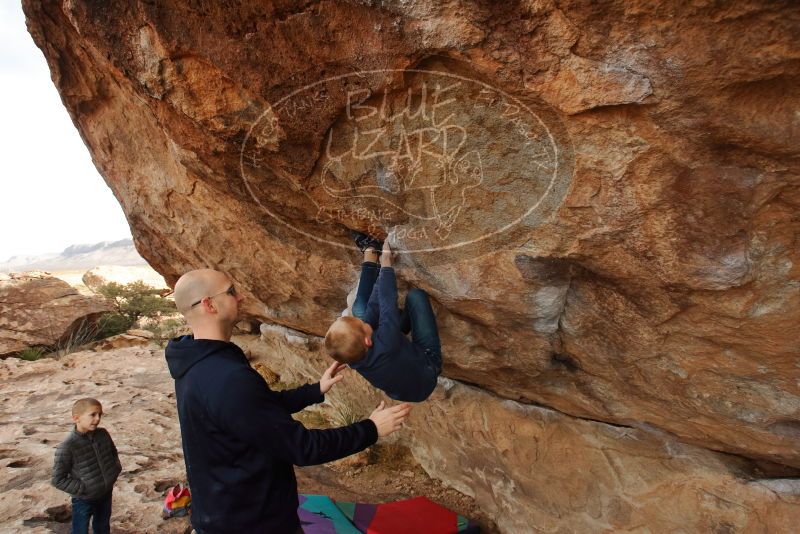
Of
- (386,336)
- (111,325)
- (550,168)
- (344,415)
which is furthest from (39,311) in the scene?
(550,168)

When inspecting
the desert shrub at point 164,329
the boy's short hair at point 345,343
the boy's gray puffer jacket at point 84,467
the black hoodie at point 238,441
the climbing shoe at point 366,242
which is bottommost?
the desert shrub at point 164,329

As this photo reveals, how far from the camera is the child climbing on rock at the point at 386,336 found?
95.0 inches

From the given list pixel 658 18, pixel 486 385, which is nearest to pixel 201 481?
pixel 658 18

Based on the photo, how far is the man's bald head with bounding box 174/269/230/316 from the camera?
5.76 ft

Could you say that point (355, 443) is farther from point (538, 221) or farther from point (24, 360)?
point (24, 360)

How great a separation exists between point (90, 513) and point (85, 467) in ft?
1.04

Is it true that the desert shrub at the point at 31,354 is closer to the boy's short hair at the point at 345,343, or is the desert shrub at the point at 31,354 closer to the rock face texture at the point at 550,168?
the rock face texture at the point at 550,168

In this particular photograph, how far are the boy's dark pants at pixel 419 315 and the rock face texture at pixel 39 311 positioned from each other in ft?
28.6

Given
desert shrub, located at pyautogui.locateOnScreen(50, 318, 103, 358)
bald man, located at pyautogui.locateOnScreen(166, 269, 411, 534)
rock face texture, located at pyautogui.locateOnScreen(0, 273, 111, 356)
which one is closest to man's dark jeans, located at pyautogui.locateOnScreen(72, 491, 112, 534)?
bald man, located at pyautogui.locateOnScreen(166, 269, 411, 534)

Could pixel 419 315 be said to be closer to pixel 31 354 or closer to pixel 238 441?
pixel 238 441

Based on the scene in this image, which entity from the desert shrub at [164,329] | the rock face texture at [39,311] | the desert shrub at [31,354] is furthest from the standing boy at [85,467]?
the rock face texture at [39,311]

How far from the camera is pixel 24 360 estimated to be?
27.3 feet

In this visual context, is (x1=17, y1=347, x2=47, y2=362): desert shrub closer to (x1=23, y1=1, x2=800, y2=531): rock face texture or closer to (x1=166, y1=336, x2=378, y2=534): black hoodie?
(x1=23, y1=1, x2=800, y2=531): rock face texture

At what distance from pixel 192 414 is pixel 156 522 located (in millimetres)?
2524
